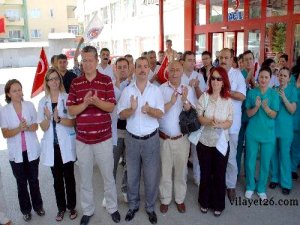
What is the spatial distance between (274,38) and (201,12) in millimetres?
3531

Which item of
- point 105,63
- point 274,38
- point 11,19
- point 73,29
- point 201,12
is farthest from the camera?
point 73,29

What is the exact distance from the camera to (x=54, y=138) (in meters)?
Answer: 3.37

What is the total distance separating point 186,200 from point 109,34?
25492 mm

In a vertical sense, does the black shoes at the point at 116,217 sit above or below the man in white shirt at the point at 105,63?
below

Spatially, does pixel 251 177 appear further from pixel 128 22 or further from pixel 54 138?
pixel 128 22

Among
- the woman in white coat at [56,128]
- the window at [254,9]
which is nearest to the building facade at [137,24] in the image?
the window at [254,9]

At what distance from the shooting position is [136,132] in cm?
334

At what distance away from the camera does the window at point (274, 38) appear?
769 centimetres

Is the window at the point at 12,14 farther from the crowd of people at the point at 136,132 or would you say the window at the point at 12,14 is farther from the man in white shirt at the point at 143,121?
the man in white shirt at the point at 143,121

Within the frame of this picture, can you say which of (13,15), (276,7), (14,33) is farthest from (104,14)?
(276,7)

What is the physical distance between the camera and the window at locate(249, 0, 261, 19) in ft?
27.3

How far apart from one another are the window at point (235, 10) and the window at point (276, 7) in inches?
42.0

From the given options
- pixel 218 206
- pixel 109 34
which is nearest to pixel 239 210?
pixel 218 206

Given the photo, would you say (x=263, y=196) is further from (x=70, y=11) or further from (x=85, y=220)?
(x=70, y=11)
